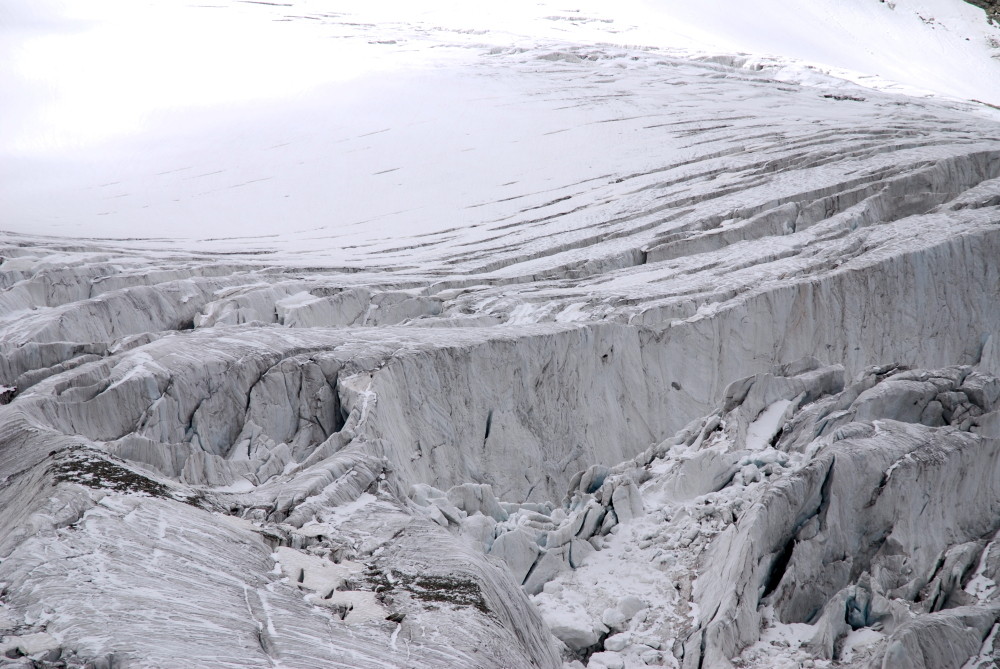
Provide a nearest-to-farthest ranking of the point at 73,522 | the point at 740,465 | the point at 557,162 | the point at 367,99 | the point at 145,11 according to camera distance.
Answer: the point at 73,522, the point at 740,465, the point at 557,162, the point at 367,99, the point at 145,11

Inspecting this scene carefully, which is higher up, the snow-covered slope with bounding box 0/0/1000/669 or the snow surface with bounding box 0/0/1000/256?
the snow surface with bounding box 0/0/1000/256

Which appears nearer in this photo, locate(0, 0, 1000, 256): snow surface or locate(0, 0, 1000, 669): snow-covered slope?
locate(0, 0, 1000, 669): snow-covered slope

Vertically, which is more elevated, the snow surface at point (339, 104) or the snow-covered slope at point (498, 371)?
the snow surface at point (339, 104)

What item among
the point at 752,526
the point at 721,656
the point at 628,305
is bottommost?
the point at 721,656

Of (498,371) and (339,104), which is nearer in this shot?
(498,371)

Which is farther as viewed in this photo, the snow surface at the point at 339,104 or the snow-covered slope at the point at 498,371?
the snow surface at the point at 339,104

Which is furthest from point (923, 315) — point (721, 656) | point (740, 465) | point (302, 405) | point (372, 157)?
point (372, 157)

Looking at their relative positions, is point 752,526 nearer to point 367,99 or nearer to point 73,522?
point 73,522

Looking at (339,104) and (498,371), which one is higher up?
(339,104)
